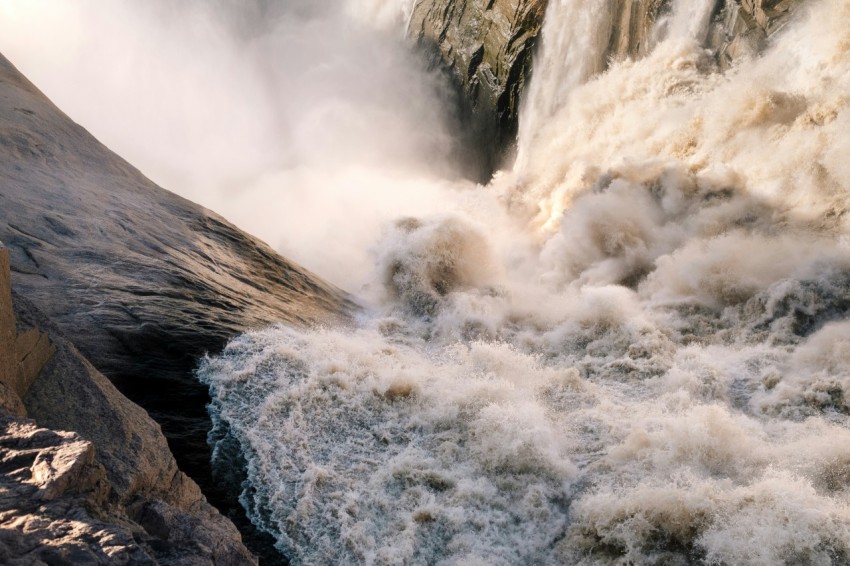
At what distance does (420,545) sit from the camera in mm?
3701

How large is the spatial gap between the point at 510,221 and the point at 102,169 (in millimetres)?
7915

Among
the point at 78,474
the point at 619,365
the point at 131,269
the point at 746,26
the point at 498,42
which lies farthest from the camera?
the point at 498,42

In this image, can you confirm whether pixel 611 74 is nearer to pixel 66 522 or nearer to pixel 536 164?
pixel 536 164

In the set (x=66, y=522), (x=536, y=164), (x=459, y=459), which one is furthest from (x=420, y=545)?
(x=536, y=164)

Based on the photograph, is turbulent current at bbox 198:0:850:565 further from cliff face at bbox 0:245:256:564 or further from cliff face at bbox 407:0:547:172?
cliff face at bbox 407:0:547:172

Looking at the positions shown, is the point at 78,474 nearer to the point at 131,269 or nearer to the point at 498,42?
the point at 131,269

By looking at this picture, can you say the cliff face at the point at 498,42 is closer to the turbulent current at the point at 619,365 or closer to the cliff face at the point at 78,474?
the turbulent current at the point at 619,365

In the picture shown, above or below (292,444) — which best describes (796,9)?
above

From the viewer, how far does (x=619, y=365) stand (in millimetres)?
6172

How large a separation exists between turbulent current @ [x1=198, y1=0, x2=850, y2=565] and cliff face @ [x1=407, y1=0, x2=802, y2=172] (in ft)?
1.62

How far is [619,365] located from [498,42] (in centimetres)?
1072

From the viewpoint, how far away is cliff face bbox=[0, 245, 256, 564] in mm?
1944

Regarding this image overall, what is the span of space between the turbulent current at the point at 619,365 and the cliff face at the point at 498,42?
0.49 metres

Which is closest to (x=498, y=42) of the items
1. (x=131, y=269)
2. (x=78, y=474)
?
(x=131, y=269)
